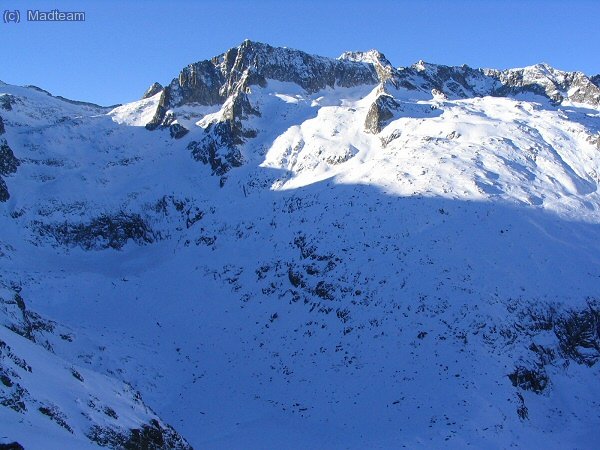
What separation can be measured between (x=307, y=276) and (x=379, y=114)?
32.8 m

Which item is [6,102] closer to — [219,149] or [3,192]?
[3,192]

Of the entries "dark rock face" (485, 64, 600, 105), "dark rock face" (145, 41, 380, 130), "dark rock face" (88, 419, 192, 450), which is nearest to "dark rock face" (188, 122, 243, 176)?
"dark rock face" (145, 41, 380, 130)

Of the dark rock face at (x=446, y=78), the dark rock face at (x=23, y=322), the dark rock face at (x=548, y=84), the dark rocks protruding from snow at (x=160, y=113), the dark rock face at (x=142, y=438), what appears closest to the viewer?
the dark rock face at (x=142, y=438)

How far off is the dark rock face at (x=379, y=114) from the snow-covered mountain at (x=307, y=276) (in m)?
0.39

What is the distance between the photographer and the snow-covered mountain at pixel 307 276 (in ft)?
89.0

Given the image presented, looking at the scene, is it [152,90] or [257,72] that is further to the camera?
[152,90]

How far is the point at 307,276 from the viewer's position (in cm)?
4256

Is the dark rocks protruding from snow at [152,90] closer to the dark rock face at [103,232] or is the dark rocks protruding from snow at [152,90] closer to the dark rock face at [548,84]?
the dark rock face at [103,232]

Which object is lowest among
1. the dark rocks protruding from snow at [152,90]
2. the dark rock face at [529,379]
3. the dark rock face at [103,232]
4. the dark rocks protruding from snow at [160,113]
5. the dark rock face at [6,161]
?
the dark rock face at [529,379]

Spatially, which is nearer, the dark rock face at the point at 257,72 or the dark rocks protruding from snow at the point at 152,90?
the dark rock face at the point at 257,72

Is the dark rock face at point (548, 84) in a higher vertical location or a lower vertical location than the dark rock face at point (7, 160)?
higher

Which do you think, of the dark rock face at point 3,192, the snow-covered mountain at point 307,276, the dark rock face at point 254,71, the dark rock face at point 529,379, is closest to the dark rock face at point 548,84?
the snow-covered mountain at point 307,276

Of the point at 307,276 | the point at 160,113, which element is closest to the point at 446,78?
the point at 160,113

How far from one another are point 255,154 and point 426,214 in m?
33.8
